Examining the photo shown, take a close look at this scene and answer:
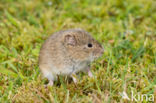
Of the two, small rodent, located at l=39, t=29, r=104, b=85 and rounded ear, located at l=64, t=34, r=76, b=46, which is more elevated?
rounded ear, located at l=64, t=34, r=76, b=46

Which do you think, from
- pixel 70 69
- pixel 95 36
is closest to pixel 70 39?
pixel 70 69

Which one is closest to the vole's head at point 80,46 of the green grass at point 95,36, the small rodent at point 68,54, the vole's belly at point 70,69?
the small rodent at point 68,54

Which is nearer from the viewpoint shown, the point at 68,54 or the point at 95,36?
the point at 68,54

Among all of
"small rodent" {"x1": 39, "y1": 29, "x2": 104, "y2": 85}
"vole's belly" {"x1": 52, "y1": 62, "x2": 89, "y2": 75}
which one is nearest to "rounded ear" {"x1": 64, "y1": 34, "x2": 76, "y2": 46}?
"small rodent" {"x1": 39, "y1": 29, "x2": 104, "y2": 85}

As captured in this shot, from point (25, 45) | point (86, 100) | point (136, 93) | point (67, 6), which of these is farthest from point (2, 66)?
point (67, 6)

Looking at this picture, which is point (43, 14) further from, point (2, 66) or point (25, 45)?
point (2, 66)

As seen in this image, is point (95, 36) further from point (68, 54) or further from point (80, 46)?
point (68, 54)

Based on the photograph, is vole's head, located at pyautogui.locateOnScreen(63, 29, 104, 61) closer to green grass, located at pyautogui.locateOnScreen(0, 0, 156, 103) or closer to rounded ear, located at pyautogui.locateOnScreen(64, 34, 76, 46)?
rounded ear, located at pyautogui.locateOnScreen(64, 34, 76, 46)
